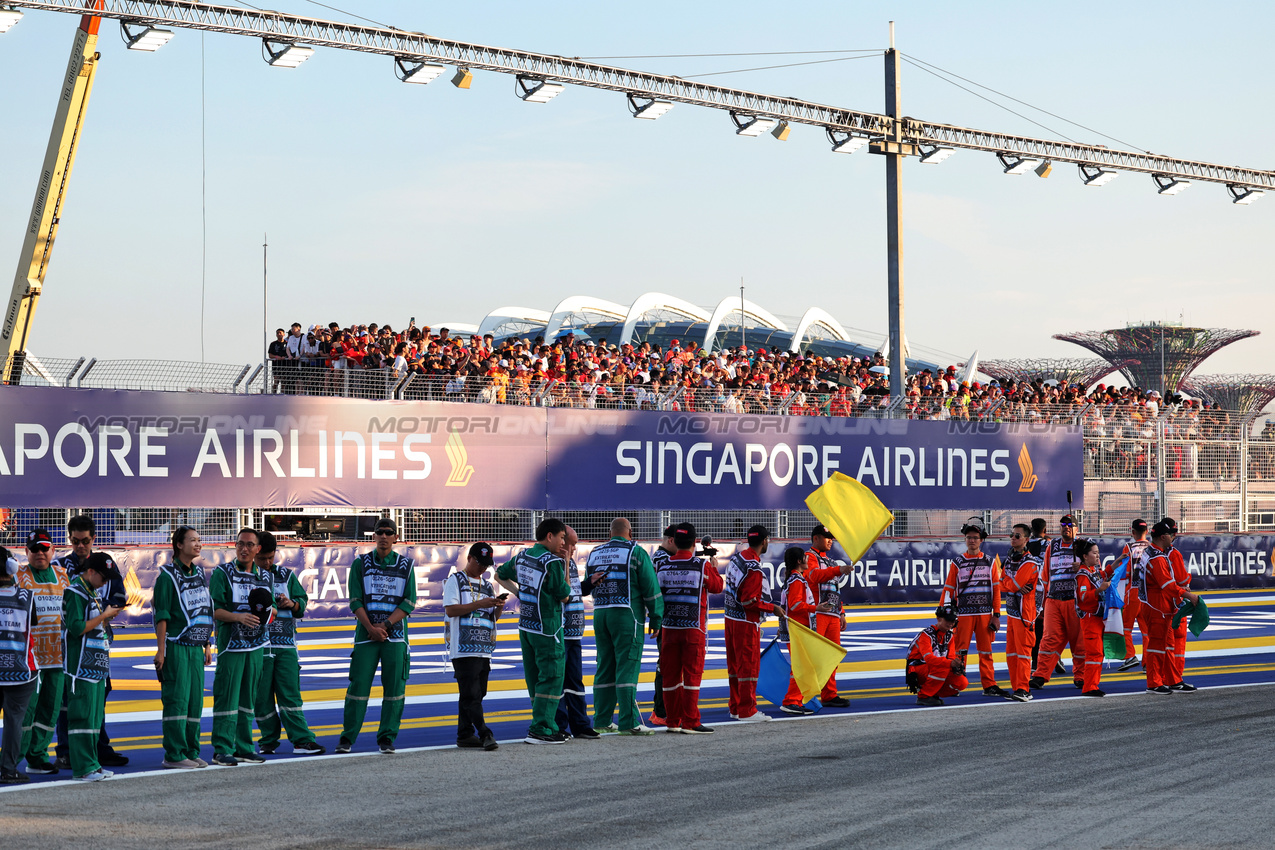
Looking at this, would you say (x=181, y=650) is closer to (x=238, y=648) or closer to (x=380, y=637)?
(x=238, y=648)

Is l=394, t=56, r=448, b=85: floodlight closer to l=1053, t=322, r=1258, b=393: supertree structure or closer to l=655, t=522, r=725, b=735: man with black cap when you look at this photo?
l=655, t=522, r=725, b=735: man with black cap

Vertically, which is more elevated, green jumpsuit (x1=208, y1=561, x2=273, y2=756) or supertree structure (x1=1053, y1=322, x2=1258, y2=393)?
supertree structure (x1=1053, y1=322, x2=1258, y2=393)

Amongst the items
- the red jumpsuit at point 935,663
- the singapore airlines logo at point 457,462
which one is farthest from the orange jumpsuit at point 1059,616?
the singapore airlines logo at point 457,462

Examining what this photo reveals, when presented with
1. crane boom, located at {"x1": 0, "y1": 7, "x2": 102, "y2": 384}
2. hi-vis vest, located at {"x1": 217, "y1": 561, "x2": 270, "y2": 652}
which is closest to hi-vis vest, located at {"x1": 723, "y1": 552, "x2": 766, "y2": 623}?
hi-vis vest, located at {"x1": 217, "y1": 561, "x2": 270, "y2": 652}

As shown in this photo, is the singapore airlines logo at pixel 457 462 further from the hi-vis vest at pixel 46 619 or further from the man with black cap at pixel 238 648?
the hi-vis vest at pixel 46 619

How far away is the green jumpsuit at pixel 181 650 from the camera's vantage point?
946 cm

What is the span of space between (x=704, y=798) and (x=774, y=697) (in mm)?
4509

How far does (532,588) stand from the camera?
10.6 meters

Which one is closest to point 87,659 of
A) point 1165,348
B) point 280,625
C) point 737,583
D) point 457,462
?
point 280,625

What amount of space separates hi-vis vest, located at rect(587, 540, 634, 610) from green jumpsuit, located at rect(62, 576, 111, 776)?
12.1 ft

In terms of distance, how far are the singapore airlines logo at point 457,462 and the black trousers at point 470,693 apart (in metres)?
10.5

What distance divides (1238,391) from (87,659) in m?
84.2

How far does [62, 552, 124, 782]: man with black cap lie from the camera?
9.03 metres

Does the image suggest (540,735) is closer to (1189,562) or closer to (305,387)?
(305,387)
